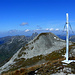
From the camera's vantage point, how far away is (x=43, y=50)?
8719 centimetres

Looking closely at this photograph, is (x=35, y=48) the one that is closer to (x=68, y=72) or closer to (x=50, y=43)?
(x=50, y=43)

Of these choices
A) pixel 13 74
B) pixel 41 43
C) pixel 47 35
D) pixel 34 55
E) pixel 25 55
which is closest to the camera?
pixel 13 74

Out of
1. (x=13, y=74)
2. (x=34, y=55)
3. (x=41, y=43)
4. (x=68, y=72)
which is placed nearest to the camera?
(x=68, y=72)

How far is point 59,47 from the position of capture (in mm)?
85000

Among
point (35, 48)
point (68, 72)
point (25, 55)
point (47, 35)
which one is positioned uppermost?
point (47, 35)

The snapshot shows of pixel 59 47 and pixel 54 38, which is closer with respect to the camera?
pixel 59 47

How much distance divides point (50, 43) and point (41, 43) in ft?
29.8

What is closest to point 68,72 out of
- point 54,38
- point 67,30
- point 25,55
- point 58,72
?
point 58,72

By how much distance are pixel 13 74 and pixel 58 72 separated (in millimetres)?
11582

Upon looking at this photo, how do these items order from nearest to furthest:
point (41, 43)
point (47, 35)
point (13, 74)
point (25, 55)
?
point (13, 74), point (25, 55), point (41, 43), point (47, 35)

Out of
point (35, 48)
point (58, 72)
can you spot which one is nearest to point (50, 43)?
point (35, 48)

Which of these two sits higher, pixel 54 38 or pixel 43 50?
pixel 54 38

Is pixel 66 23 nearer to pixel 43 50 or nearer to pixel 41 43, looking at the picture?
pixel 43 50

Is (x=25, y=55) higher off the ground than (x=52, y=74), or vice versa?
(x=52, y=74)
